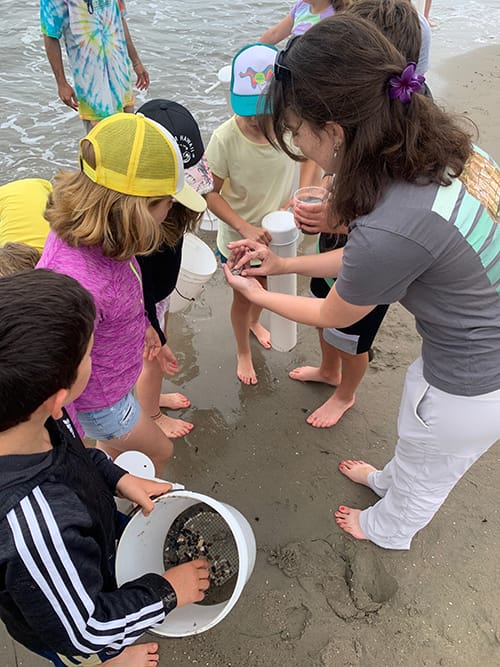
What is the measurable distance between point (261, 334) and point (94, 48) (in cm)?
236

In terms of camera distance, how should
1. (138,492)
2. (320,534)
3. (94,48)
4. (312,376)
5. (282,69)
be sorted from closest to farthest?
(282,69)
(138,492)
(320,534)
(312,376)
(94,48)

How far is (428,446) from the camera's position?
170 cm

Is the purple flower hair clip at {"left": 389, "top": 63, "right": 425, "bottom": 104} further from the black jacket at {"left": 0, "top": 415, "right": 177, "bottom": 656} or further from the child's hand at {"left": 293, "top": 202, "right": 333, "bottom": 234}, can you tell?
the black jacket at {"left": 0, "top": 415, "right": 177, "bottom": 656}

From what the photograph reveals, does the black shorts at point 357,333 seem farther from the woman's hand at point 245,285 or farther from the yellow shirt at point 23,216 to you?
the yellow shirt at point 23,216

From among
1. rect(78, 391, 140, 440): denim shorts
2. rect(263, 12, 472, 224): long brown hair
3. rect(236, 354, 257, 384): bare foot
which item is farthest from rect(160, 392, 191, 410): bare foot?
rect(263, 12, 472, 224): long brown hair

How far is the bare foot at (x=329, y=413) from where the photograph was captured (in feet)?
8.74

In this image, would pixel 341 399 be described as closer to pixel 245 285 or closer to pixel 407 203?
pixel 245 285

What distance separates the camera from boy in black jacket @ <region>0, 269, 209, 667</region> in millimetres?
1021

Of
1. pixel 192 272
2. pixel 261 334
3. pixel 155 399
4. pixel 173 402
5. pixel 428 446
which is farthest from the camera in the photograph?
pixel 261 334

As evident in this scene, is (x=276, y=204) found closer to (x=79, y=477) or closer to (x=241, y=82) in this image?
(x=241, y=82)

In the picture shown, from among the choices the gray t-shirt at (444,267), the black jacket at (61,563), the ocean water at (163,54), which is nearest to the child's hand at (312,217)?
the gray t-shirt at (444,267)

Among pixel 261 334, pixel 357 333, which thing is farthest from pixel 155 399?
Answer: pixel 357 333

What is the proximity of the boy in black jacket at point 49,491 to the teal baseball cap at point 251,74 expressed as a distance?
4.59 ft

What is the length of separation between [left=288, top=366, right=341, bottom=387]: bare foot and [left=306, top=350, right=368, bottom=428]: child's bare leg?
13 cm
